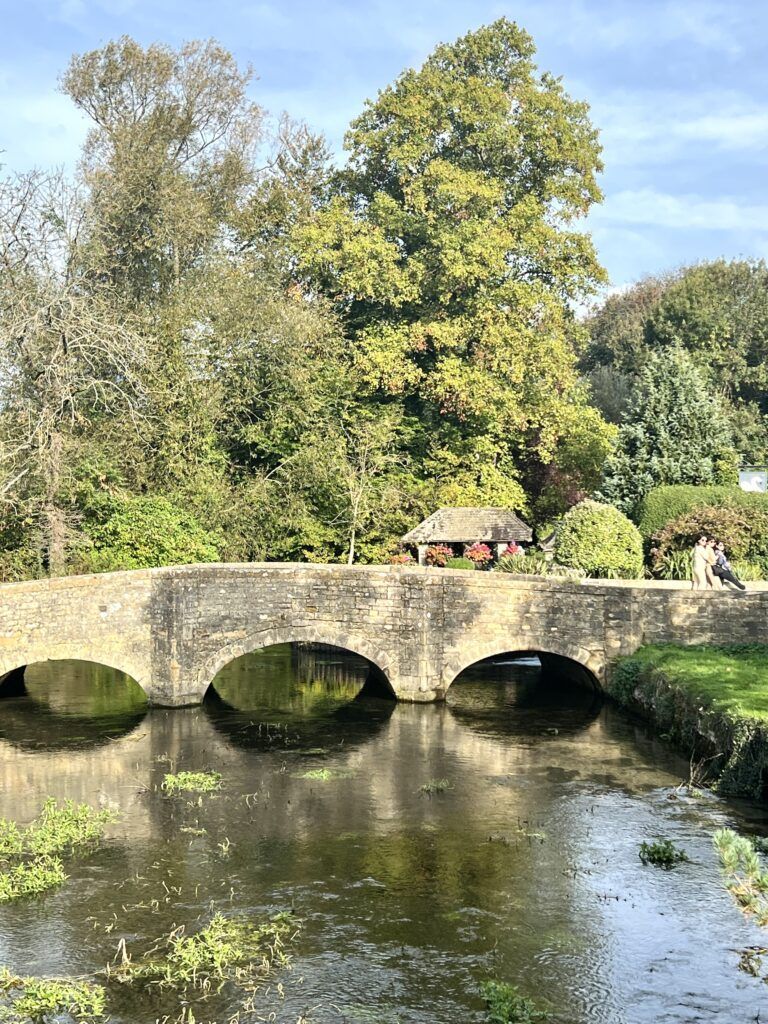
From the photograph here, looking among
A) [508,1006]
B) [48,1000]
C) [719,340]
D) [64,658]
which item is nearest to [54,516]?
[64,658]

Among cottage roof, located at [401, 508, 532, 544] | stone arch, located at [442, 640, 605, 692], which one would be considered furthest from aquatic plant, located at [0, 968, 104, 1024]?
A: cottage roof, located at [401, 508, 532, 544]

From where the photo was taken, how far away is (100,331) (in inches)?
1101

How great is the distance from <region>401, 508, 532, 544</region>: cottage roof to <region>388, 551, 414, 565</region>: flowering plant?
17.5 inches

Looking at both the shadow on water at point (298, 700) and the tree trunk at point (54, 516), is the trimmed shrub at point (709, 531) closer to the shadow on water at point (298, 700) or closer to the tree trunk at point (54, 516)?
the shadow on water at point (298, 700)

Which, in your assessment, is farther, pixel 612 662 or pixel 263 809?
A: pixel 612 662

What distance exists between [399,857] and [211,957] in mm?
3965

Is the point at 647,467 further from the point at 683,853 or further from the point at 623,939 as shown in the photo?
the point at 623,939

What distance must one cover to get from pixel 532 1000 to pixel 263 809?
23.7 feet

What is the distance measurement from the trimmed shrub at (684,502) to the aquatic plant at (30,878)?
68.1 ft

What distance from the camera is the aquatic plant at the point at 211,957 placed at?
1159 cm

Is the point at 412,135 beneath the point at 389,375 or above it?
above

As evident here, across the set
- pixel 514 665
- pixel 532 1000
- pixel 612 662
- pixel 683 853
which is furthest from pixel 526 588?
pixel 532 1000

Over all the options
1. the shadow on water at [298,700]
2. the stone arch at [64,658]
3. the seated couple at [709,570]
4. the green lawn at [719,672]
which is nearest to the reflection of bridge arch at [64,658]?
the stone arch at [64,658]

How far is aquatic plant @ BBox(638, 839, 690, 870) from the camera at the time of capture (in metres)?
15.0
